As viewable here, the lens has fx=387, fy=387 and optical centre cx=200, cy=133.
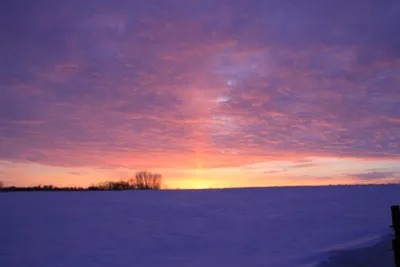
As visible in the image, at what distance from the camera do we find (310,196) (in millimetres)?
35312

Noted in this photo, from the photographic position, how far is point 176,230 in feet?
72.1

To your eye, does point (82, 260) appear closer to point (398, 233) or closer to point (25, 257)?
point (25, 257)

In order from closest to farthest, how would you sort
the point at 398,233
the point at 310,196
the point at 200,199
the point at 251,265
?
the point at 398,233 < the point at 251,265 < the point at 200,199 < the point at 310,196

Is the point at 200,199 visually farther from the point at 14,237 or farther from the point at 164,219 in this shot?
the point at 14,237

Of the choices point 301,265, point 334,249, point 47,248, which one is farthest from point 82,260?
point 334,249

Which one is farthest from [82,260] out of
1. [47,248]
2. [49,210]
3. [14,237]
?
[49,210]

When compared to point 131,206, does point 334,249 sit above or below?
below

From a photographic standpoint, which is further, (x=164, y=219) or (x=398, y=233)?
(x=164, y=219)

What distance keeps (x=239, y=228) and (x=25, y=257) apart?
12320 mm

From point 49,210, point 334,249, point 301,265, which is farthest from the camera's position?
point 49,210

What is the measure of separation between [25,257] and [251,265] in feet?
30.9

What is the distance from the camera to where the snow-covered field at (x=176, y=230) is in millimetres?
16984

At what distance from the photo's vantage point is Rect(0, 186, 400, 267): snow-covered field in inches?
669

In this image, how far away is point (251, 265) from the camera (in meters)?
15.6
